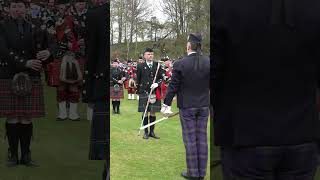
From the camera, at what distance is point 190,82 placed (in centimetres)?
436

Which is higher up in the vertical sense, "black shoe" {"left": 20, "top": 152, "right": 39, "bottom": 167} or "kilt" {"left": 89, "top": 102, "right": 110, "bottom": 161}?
"kilt" {"left": 89, "top": 102, "right": 110, "bottom": 161}

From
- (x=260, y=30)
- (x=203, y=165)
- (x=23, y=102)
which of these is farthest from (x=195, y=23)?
(x=203, y=165)

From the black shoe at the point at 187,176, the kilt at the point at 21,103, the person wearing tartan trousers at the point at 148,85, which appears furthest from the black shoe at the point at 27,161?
the person wearing tartan trousers at the point at 148,85

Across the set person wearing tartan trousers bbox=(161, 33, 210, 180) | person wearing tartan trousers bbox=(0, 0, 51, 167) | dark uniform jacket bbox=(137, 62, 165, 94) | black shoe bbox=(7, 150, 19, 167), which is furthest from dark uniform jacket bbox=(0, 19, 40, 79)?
dark uniform jacket bbox=(137, 62, 165, 94)

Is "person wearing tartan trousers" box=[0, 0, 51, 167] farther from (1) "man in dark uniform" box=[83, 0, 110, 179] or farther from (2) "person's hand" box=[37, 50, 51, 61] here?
(1) "man in dark uniform" box=[83, 0, 110, 179]

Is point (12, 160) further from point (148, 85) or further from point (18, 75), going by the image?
point (148, 85)

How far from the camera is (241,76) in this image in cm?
166

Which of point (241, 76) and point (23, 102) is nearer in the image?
point (241, 76)

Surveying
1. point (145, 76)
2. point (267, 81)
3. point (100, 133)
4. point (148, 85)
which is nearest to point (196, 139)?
point (148, 85)

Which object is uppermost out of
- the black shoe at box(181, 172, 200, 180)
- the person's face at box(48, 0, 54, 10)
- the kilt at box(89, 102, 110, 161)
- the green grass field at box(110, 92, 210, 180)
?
the person's face at box(48, 0, 54, 10)

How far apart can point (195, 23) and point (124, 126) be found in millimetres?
6457

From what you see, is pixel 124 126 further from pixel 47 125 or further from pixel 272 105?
pixel 272 105

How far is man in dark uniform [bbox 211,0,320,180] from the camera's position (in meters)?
1.64

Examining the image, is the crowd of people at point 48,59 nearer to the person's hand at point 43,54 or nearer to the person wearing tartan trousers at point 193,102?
the person's hand at point 43,54
